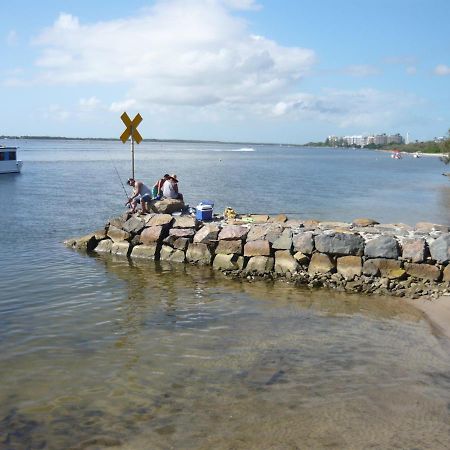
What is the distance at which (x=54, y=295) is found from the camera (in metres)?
11.6

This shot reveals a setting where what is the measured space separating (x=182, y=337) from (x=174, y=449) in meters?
3.41

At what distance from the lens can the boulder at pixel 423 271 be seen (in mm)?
12477

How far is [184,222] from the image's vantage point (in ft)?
51.4

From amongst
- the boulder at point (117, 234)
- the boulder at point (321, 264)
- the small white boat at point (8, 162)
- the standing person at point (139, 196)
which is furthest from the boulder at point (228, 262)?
the small white boat at point (8, 162)

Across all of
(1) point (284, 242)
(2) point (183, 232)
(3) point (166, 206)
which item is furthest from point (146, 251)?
(1) point (284, 242)

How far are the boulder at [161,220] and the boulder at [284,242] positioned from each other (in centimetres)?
367

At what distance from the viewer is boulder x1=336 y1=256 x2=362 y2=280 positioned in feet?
42.6

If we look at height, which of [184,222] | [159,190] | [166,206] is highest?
[159,190]

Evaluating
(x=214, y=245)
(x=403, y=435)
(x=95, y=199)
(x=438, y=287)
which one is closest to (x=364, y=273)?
(x=438, y=287)

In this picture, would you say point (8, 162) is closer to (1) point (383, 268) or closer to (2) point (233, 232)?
(2) point (233, 232)

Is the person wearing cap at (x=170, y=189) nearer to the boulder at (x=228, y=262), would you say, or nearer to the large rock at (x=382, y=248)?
the boulder at (x=228, y=262)

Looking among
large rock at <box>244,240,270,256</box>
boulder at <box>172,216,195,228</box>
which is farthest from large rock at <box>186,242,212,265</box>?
large rock at <box>244,240,270,256</box>

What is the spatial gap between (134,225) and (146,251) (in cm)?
114

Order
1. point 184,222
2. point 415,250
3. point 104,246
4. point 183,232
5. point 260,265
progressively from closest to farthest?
point 415,250 → point 260,265 → point 183,232 → point 184,222 → point 104,246
